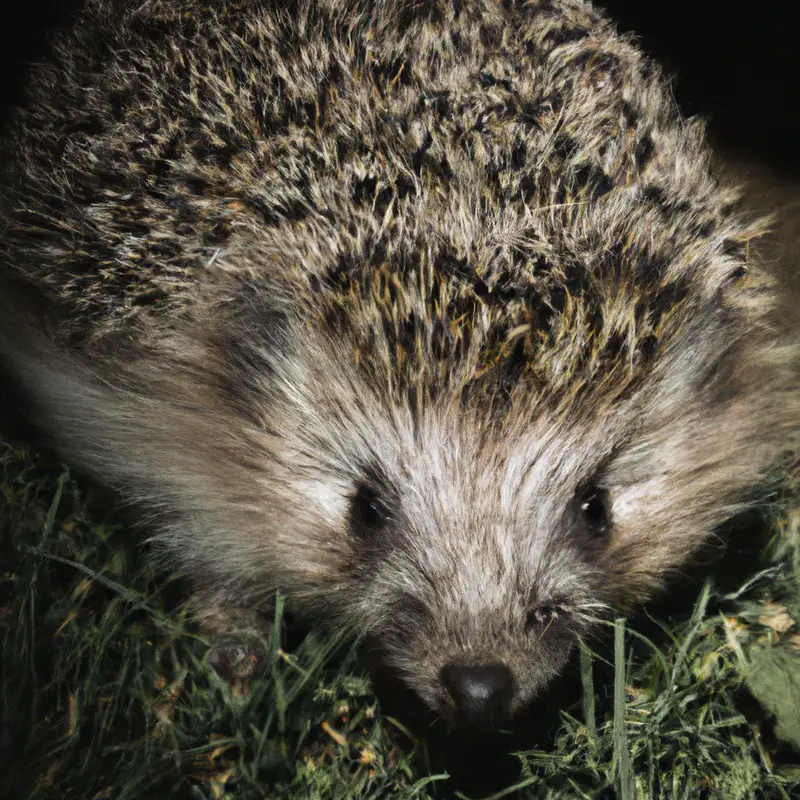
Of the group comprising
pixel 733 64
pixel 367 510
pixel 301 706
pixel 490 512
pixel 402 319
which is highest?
pixel 733 64

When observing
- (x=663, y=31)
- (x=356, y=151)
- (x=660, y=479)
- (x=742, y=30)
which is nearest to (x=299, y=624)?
(x=660, y=479)

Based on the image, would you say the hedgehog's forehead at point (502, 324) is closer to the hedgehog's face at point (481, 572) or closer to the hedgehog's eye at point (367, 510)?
the hedgehog's face at point (481, 572)

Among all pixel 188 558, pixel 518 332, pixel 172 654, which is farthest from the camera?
pixel 188 558

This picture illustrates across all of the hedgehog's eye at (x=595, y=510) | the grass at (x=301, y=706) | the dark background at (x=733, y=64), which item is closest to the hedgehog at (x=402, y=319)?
the hedgehog's eye at (x=595, y=510)

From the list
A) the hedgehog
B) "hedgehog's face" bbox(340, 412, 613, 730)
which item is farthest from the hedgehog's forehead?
"hedgehog's face" bbox(340, 412, 613, 730)

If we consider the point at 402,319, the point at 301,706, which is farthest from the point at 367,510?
the point at 301,706

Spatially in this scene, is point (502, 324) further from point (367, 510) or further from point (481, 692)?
point (481, 692)

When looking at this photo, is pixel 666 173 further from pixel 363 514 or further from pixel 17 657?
pixel 17 657

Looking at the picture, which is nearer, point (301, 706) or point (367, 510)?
point (367, 510)
